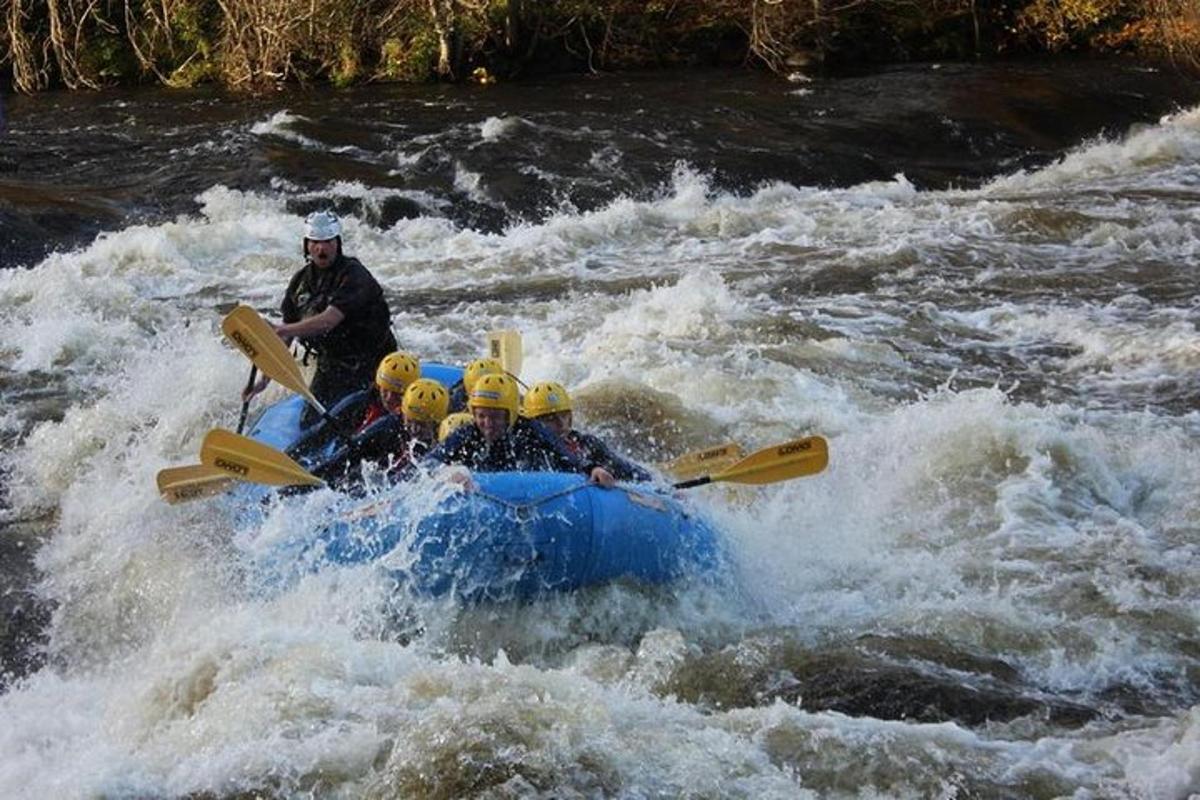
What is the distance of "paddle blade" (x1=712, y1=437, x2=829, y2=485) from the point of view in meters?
6.57

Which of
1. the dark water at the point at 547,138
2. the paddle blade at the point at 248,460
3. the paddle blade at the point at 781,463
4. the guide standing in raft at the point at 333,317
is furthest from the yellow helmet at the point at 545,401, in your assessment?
the dark water at the point at 547,138

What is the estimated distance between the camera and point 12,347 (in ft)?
33.7

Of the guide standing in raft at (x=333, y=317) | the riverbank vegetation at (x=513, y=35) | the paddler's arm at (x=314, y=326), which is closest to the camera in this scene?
the paddler's arm at (x=314, y=326)

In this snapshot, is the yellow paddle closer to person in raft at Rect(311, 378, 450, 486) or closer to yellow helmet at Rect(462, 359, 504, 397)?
yellow helmet at Rect(462, 359, 504, 397)

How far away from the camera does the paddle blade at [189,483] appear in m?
6.50

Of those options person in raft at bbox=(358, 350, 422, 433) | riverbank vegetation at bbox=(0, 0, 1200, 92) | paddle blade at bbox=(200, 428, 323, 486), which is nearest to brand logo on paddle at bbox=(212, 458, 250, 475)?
paddle blade at bbox=(200, 428, 323, 486)

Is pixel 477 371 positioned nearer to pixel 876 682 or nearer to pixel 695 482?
pixel 695 482

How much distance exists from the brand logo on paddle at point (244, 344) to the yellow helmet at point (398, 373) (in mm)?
710

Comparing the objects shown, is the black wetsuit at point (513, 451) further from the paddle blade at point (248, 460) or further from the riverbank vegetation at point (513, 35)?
the riverbank vegetation at point (513, 35)

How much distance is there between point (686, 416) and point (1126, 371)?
294 centimetres

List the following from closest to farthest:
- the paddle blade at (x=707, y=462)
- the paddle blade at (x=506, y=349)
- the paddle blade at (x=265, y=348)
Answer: the paddle blade at (x=707, y=462)
the paddle blade at (x=265, y=348)
the paddle blade at (x=506, y=349)

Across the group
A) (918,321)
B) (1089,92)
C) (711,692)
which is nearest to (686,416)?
(918,321)

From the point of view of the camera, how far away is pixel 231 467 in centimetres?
628

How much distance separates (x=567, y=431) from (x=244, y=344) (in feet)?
5.64
